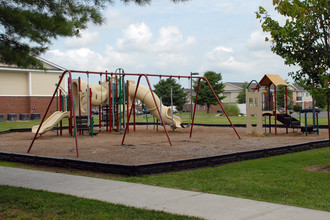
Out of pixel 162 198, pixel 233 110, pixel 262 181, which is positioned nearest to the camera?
A: pixel 162 198

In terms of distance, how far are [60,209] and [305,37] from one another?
709 centimetres

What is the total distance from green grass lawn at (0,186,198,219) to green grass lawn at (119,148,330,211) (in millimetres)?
A: 1934

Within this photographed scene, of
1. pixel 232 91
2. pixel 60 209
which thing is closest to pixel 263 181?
pixel 60 209

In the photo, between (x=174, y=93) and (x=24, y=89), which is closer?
(x=24, y=89)

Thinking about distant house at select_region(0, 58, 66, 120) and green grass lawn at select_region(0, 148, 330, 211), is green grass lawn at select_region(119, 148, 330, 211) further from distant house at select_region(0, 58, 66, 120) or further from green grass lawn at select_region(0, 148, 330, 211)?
distant house at select_region(0, 58, 66, 120)

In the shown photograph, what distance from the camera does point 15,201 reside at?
22.3 feet

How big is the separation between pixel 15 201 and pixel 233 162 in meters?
6.39

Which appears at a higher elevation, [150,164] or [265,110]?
[265,110]

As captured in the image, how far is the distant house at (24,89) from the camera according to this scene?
40.7m

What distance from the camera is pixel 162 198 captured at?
695 centimetres

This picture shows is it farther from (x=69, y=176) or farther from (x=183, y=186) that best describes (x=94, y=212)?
(x=69, y=176)

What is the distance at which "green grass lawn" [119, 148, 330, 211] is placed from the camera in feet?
22.7

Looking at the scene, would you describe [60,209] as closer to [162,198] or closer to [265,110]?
[162,198]

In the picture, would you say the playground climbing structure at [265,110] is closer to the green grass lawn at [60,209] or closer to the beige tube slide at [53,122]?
the beige tube slide at [53,122]
